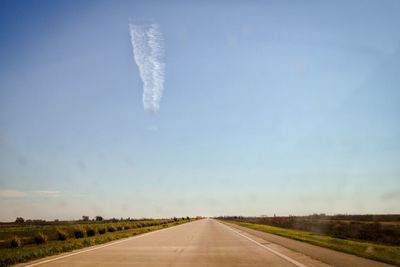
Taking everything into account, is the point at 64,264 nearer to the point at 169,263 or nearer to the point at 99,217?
the point at 169,263

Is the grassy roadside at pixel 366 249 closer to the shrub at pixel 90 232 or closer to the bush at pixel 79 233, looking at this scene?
the bush at pixel 79 233

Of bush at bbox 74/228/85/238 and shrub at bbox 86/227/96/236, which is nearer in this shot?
bush at bbox 74/228/85/238

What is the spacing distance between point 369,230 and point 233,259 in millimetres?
39270

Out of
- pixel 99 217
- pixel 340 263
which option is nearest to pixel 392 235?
pixel 340 263

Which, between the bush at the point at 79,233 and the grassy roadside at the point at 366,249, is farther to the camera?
the bush at the point at 79,233

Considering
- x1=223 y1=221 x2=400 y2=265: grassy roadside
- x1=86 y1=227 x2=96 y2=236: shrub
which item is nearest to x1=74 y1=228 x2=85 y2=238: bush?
x1=86 y1=227 x2=96 y2=236: shrub

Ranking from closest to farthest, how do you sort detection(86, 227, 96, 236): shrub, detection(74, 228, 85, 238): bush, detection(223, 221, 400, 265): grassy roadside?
detection(223, 221, 400, 265): grassy roadside < detection(74, 228, 85, 238): bush < detection(86, 227, 96, 236): shrub

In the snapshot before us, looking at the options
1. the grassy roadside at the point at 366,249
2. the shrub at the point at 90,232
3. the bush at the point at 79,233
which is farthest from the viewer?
the shrub at the point at 90,232

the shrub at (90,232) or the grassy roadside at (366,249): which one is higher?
the shrub at (90,232)

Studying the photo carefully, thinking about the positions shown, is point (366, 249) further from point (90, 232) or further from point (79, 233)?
point (90, 232)

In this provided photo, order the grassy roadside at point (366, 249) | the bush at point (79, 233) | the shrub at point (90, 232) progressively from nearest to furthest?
the grassy roadside at point (366, 249), the bush at point (79, 233), the shrub at point (90, 232)

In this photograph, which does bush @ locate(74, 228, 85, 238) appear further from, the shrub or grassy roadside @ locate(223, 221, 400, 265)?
grassy roadside @ locate(223, 221, 400, 265)

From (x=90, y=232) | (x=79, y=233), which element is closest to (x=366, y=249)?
(x=79, y=233)

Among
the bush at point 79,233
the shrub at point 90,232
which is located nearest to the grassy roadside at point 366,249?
the bush at point 79,233
